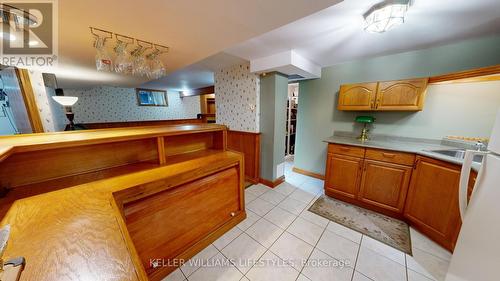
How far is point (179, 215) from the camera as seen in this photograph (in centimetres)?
136

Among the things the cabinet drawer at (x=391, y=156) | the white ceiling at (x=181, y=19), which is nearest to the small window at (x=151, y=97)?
the white ceiling at (x=181, y=19)

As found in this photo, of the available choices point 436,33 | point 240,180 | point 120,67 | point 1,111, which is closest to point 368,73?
point 436,33

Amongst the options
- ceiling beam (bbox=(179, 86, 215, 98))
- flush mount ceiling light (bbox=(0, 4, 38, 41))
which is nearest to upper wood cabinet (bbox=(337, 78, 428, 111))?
flush mount ceiling light (bbox=(0, 4, 38, 41))

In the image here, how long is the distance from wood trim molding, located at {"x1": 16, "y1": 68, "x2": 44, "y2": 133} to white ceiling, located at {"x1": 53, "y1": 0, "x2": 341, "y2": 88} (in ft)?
2.58

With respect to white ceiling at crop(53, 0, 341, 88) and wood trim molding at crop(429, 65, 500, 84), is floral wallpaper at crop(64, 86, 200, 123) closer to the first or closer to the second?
white ceiling at crop(53, 0, 341, 88)

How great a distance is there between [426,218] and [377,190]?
47 centimetres

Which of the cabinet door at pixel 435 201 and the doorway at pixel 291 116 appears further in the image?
the doorway at pixel 291 116

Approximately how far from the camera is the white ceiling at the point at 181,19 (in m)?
0.94

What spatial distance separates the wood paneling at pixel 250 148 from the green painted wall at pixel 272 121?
8 cm

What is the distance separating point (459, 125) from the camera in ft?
6.21

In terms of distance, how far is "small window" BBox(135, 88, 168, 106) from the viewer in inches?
229

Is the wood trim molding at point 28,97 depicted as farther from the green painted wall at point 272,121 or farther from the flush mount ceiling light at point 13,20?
the green painted wall at point 272,121

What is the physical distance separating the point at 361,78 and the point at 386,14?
1.40 meters

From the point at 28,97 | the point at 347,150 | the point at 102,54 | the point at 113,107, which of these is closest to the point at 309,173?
the point at 347,150
